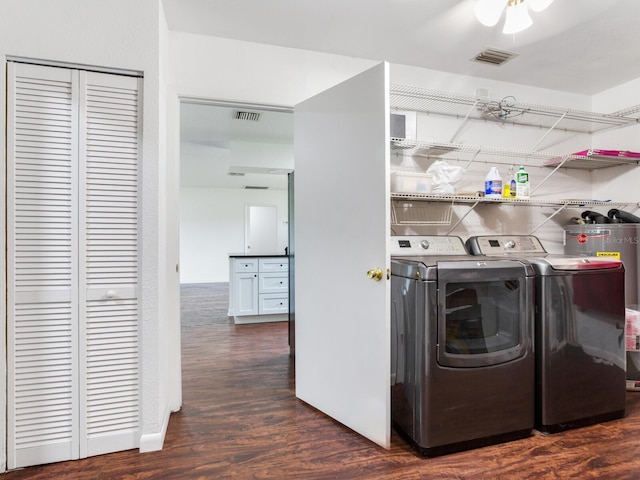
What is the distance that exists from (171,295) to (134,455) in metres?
0.83

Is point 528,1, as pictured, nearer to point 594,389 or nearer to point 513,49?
point 513,49

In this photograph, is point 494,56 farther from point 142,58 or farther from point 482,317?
point 142,58

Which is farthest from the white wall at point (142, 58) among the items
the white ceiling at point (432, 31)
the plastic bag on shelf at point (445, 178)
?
the plastic bag on shelf at point (445, 178)

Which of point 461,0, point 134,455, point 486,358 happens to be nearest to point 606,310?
point 486,358

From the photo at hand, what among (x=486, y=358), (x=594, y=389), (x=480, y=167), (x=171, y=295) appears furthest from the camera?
(x=480, y=167)

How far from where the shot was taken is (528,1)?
168 cm

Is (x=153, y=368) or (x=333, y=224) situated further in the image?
(x=333, y=224)

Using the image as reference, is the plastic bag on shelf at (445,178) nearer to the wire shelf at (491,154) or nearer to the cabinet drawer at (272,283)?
the wire shelf at (491,154)

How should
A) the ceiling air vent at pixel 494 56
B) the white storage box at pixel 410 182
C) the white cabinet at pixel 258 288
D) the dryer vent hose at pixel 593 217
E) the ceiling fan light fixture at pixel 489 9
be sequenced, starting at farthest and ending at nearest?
the white cabinet at pixel 258 288 → the dryer vent hose at pixel 593 217 → the ceiling air vent at pixel 494 56 → the white storage box at pixel 410 182 → the ceiling fan light fixture at pixel 489 9

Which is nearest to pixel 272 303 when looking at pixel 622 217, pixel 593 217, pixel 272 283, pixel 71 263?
pixel 272 283

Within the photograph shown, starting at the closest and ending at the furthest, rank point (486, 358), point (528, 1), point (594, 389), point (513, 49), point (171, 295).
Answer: point (528, 1) < point (486, 358) < point (594, 389) < point (171, 295) < point (513, 49)

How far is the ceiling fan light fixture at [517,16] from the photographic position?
1738 mm

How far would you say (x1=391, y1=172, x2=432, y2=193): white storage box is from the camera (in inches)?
90.4

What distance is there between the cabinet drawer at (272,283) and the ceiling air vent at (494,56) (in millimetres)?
3408
